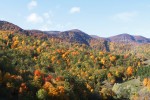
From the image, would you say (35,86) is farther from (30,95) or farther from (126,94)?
(126,94)

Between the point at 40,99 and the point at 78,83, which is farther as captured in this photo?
the point at 78,83

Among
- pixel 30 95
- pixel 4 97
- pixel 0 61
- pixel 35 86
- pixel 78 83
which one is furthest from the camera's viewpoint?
pixel 78 83

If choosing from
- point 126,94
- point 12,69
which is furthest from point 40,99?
point 126,94

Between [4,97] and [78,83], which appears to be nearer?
[4,97]

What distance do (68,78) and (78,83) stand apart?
8.99 metres

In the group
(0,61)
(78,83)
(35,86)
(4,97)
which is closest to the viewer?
(4,97)

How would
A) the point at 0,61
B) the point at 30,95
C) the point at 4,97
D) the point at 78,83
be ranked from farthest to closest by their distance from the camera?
the point at 78,83
the point at 0,61
the point at 30,95
the point at 4,97

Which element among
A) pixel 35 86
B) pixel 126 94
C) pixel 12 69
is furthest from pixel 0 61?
pixel 126 94

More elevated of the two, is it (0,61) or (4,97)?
(0,61)

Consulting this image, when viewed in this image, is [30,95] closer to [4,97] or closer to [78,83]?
[4,97]

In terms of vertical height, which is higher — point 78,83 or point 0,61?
point 0,61

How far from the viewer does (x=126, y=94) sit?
195m

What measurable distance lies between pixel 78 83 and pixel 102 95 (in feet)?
56.1

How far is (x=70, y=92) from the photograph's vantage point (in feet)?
529
